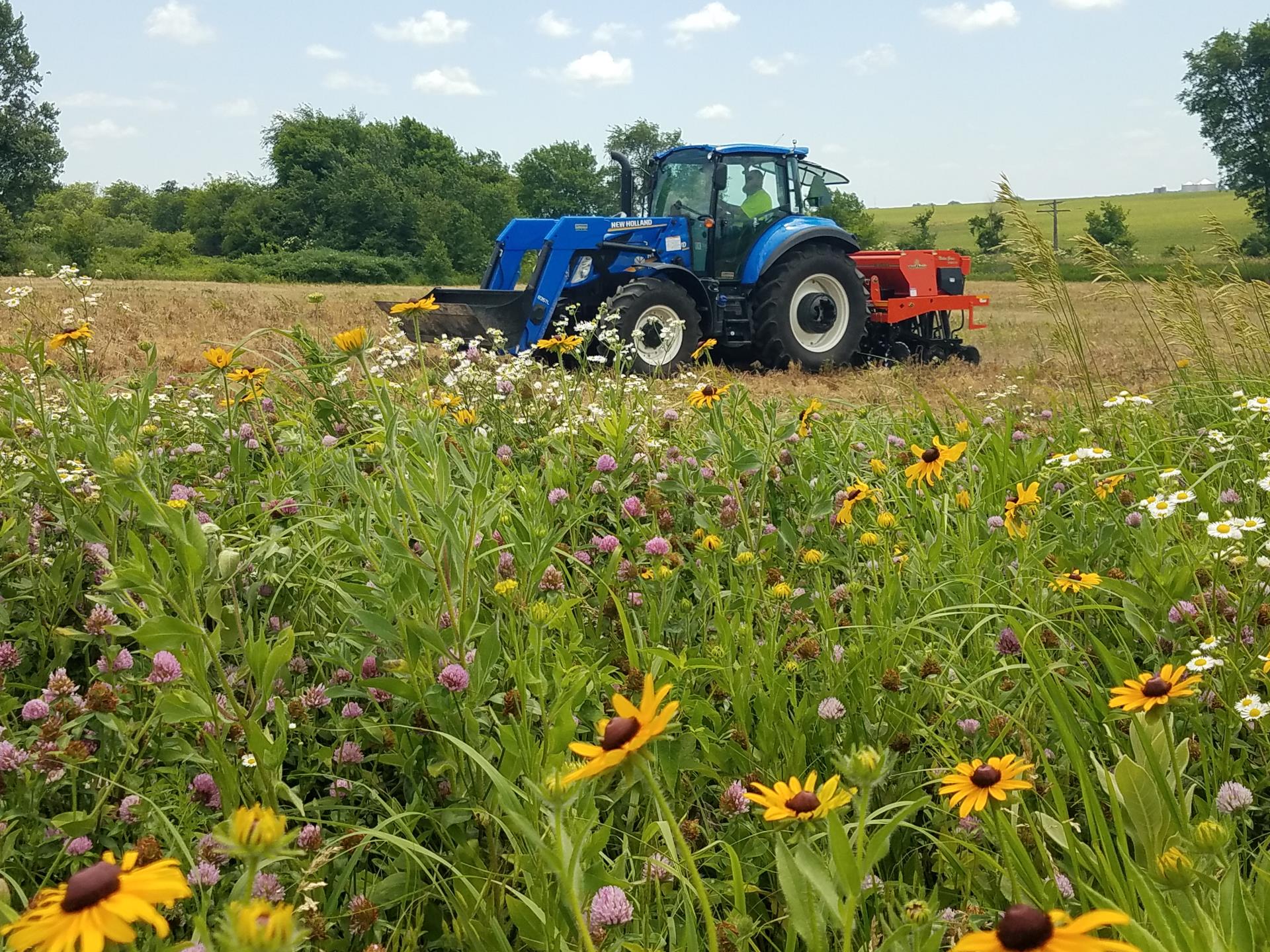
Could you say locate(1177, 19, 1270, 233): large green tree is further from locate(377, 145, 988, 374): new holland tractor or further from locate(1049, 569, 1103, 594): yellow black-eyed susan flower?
locate(1049, 569, 1103, 594): yellow black-eyed susan flower

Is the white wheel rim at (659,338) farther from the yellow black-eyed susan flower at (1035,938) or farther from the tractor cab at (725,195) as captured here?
the yellow black-eyed susan flower at (1035,938)

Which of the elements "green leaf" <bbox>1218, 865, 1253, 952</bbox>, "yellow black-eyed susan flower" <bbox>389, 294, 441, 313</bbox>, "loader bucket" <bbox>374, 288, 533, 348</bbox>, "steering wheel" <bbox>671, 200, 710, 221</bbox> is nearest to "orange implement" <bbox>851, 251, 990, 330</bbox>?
"steering wheel" <bbox>671, 200, 710, 221</bbox>

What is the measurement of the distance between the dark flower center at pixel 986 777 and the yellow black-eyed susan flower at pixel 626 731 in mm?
415

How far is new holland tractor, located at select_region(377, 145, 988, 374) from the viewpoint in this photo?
310 inches

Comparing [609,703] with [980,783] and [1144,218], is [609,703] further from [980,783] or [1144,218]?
[1144,218]

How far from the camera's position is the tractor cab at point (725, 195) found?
879 cm

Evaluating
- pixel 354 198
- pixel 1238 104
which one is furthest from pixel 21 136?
pixel 1238 104

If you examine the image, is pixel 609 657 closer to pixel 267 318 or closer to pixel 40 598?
pixel 40 598

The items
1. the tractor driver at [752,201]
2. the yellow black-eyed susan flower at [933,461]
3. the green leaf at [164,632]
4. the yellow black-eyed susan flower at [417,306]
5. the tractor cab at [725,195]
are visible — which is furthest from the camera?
the tractor driver at [752,201]

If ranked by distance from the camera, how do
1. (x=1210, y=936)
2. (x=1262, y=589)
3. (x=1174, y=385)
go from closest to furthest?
(x=1210, y=936) < (x=1262, y=589) < (x=1174, y=385)

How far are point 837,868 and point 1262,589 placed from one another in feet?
3.98

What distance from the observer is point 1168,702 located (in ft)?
3.44

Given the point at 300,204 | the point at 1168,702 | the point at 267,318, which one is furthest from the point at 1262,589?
the point at 300,204

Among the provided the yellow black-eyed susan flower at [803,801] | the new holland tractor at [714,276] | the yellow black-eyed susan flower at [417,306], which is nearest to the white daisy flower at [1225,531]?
the yellow black-eyed susan flower at [803,801]
